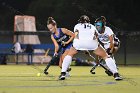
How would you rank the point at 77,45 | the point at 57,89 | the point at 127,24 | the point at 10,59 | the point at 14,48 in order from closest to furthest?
the point at 57,89, the point at 77,45, the point at 14,48, the point at 10,59, the point at 127,24

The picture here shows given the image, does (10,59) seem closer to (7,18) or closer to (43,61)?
(43,61)

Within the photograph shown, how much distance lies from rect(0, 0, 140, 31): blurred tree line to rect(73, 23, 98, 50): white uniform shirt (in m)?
28.1

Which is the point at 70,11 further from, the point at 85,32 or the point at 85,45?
the point at 85,45

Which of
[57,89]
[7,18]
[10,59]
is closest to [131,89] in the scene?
[57,89]

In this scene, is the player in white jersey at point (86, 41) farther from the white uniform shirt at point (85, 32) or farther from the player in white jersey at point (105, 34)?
the player in white jersey at point (105, 34)

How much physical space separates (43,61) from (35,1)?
711 inches

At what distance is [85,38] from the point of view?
529 inches

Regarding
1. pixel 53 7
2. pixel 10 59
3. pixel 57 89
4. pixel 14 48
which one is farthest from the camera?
pixel 53 7

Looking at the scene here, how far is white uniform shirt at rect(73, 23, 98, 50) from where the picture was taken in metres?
13.4

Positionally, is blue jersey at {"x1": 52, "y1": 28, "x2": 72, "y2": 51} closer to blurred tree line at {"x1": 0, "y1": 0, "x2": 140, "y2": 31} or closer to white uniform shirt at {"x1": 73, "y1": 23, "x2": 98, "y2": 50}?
white uniform shirt at {"x1": 73, "y1": 23, "x2": 98, "y2": 50}

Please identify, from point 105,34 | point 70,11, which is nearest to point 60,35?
point 105,34

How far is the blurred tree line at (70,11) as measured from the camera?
4291cm

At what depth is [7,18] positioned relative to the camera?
4491cm

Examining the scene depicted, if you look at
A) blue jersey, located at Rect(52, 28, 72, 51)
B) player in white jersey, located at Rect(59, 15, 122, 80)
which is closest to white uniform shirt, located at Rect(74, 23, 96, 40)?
player in white jersey, located at Rect(59, 15, 122, 80)
